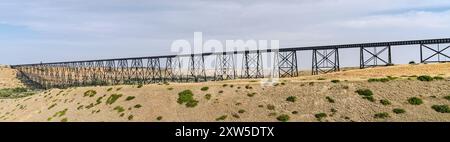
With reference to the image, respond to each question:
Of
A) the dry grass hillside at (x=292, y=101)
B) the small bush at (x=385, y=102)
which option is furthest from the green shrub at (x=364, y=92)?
the small bush at (x=385, y=102)

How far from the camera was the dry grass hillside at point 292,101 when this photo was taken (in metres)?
34.7

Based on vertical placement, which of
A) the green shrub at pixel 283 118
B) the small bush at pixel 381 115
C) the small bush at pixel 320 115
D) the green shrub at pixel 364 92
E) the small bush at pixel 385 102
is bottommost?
the green shrub at pixel 283 118

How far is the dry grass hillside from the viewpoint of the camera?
3469 cm

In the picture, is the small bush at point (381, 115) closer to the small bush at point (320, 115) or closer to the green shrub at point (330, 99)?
the small bush at point (320, 115)

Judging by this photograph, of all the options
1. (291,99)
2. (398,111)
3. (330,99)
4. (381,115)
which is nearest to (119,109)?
(291,99)

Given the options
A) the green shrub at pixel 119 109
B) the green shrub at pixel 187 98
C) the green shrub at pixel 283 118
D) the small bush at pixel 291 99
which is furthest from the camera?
the green shrub at pixel 119 109

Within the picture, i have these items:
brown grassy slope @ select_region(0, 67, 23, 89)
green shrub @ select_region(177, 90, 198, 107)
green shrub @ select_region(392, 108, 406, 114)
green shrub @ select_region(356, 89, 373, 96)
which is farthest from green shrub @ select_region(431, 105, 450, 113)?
brown grassy slope @ select_region(0, 67, 23, 89)

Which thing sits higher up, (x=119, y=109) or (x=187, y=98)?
(x=187, y=98)

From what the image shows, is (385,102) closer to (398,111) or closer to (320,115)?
(398,111)

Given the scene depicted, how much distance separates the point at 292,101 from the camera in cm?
3925
